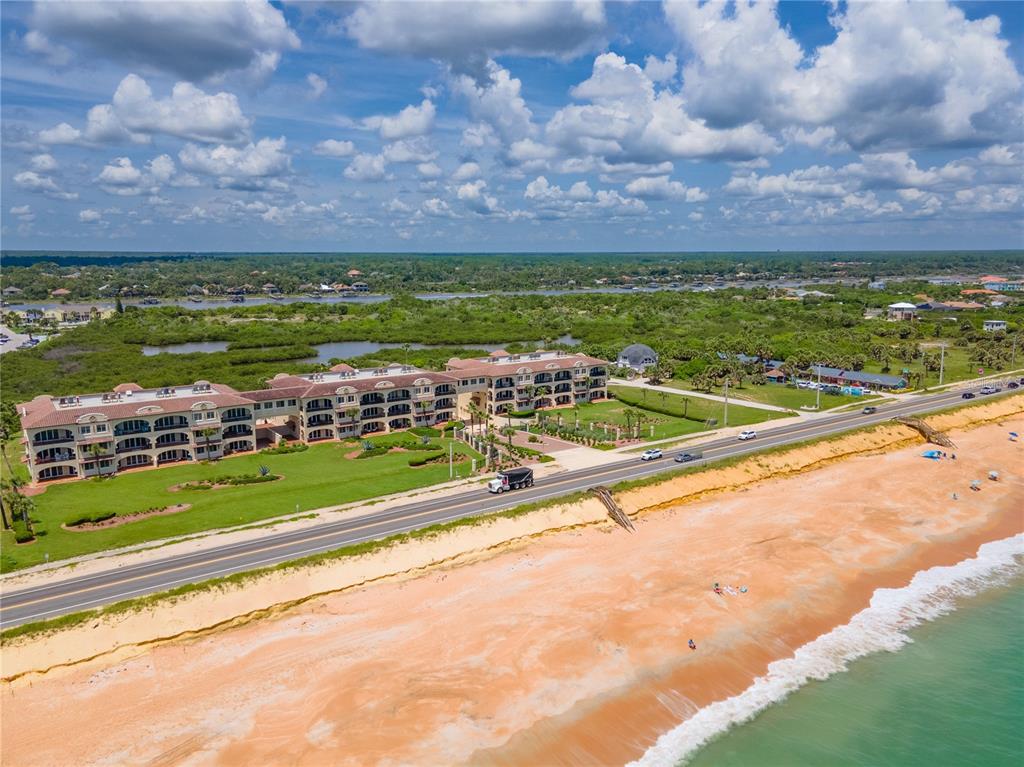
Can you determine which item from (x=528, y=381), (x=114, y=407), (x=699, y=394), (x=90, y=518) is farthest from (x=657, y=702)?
(x=699, y=394)

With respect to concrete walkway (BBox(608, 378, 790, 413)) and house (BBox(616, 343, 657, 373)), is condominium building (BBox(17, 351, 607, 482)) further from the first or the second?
house (BBox(616, 343, 657, 373))

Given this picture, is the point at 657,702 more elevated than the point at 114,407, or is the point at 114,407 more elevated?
the point at 114,407

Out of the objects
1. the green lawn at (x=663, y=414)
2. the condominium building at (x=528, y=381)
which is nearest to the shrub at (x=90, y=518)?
the condominium building at (x=528, y=381)

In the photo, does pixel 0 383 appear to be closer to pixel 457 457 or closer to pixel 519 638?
pixel 457 457

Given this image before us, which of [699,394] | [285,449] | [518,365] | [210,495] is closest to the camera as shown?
[210,495]

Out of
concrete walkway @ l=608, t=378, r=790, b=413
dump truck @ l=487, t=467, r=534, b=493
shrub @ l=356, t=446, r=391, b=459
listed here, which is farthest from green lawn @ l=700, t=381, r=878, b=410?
shrub @ l=356, t=446, r=391, b=459

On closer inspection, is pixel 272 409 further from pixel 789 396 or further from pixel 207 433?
pixel 789 396

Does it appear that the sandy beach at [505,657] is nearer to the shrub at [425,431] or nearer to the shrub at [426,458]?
the shrub at [426,458]
